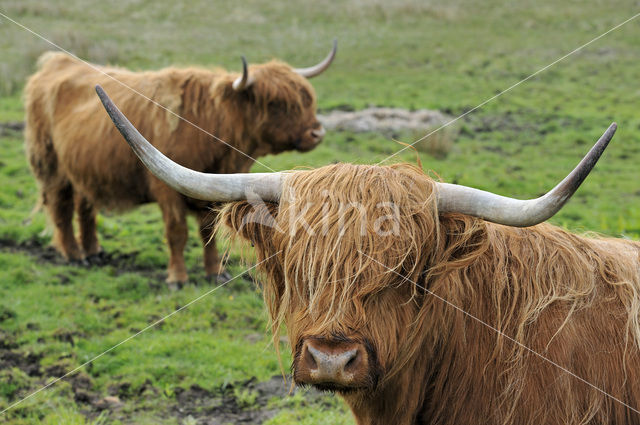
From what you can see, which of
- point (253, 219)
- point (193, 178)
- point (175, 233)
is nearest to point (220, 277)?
point (175, 233)

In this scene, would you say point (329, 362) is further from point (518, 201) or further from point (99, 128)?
point (99, 128)

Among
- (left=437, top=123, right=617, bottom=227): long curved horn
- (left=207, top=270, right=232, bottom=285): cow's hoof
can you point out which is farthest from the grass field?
(left=437, top=123, right=617, bottom=227): long curved horn

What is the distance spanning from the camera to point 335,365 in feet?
7.47

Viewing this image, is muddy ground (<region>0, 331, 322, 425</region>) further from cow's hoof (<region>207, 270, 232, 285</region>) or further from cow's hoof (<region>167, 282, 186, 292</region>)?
cow's hoof (<region>207, 270, 232, 285</region>)

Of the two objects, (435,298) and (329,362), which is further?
(435,298)

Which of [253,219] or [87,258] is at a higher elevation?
[253,219]

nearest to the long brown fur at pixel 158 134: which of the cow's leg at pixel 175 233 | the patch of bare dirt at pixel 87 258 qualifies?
the cow's leg at pixel 175 233

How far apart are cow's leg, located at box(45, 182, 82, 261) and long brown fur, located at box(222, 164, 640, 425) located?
4860 mm

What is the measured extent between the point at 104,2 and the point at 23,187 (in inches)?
534

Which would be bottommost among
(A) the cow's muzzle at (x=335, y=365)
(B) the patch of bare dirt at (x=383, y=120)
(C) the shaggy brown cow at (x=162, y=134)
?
(B) the patch of bare dirt at (x=383, y=120)

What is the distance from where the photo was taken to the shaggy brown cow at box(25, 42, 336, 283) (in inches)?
258

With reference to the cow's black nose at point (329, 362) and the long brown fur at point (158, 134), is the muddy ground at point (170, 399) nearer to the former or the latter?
the long brown fur at point (158, 134)

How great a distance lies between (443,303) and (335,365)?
59 cm

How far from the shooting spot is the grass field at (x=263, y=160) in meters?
4.71
